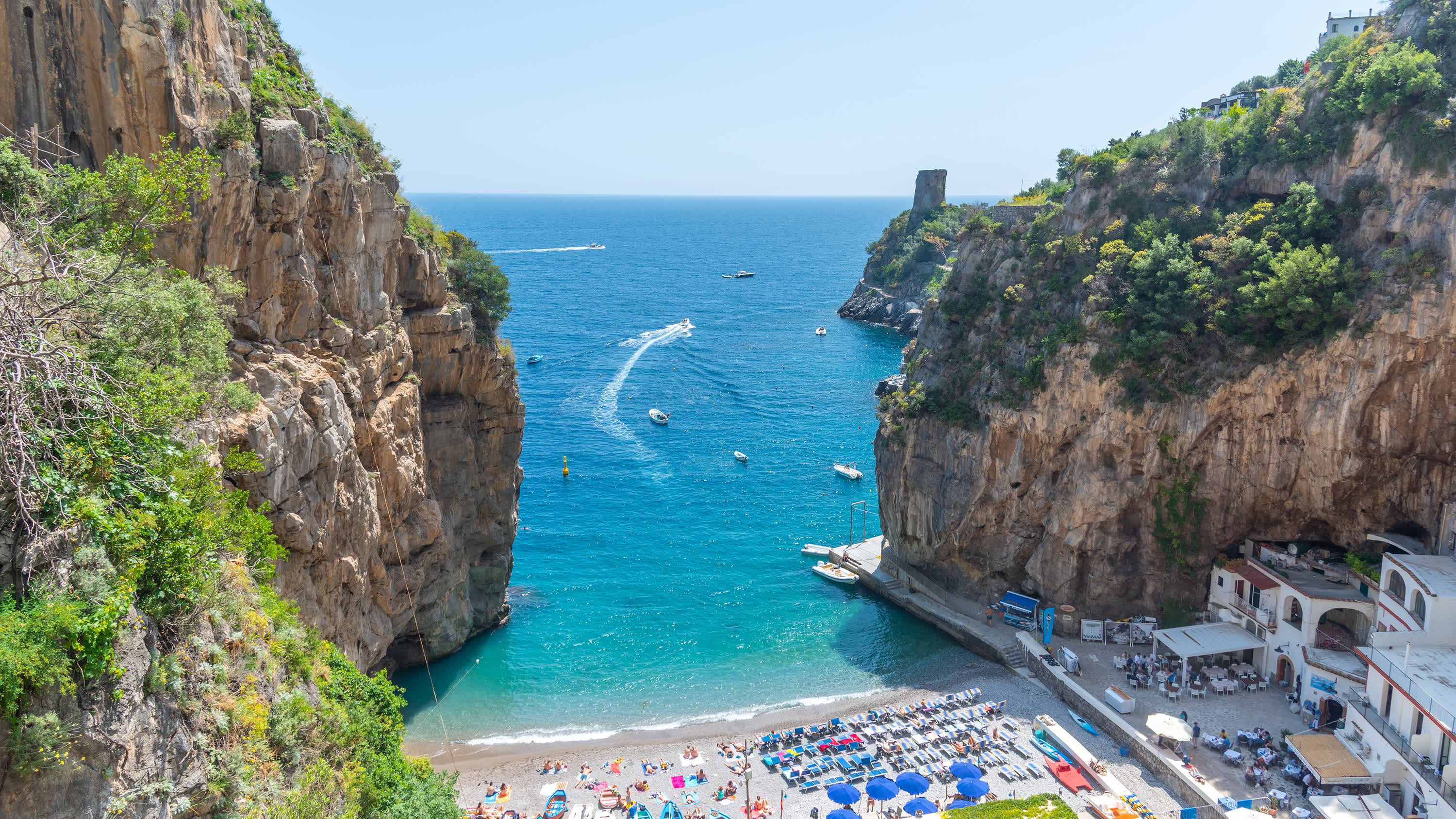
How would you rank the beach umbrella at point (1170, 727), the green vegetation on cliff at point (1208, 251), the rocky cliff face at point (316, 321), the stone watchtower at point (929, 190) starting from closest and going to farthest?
the rocky cliff face at point (316, 321), the beach umbrella at point (1170, 727), the green vegetation on cliff at point (1208, 251), the stone watchtower at point (929, 190)

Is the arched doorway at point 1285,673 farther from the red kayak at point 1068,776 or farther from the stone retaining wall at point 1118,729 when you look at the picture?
the red kayak at point 1068,776

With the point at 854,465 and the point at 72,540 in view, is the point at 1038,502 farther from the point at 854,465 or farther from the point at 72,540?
the point at 72,540

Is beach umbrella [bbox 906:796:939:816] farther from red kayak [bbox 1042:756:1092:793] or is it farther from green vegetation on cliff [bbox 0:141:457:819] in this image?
green vegetation on cliff [bbox 0:141:457:819]

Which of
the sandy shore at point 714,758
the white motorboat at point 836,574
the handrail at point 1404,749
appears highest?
the handrail at point 1404,749

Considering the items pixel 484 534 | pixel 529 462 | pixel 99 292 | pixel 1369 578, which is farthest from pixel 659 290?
pixel 99 292

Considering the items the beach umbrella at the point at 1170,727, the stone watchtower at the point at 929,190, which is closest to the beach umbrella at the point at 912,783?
the beach umbrella at the point at 1170,727

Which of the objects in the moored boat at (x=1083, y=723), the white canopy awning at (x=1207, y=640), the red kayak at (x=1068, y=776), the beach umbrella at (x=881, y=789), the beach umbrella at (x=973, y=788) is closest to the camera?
the beach umbrella at (x=881, y=789)
